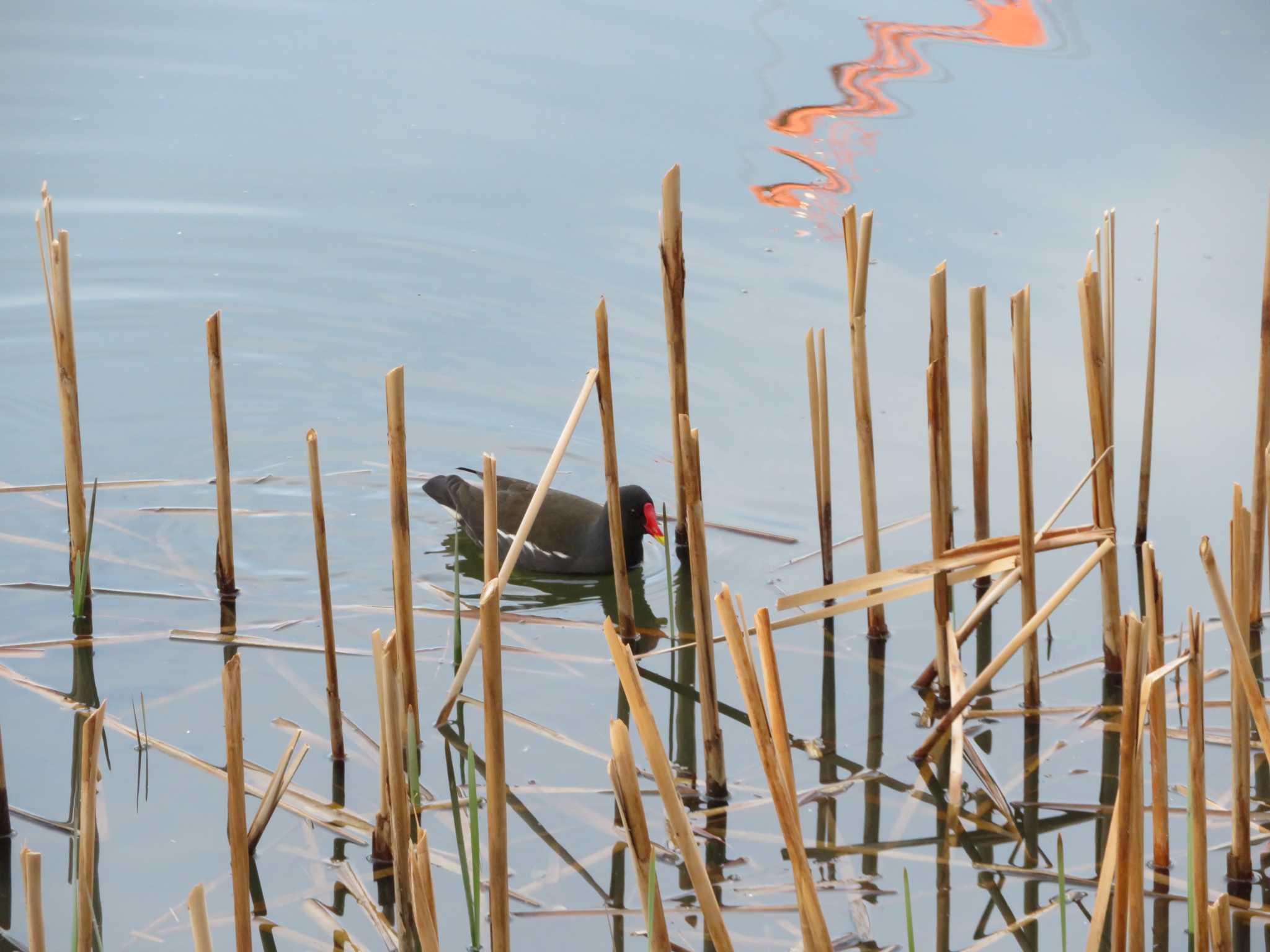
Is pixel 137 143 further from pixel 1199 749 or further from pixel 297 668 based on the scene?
pixel 1199 749

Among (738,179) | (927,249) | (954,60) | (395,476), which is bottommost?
(395,476)

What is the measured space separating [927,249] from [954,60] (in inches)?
95.5

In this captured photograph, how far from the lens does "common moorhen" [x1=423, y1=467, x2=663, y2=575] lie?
5.98 metres

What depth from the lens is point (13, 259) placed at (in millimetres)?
7812

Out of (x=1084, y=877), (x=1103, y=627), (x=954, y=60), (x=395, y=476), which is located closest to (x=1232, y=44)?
(x=954, y=60)

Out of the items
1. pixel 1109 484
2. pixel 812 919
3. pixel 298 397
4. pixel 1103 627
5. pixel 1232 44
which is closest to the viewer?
pixel 812 919

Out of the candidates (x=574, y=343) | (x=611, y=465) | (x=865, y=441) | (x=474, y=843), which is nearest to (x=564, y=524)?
(x=574, y=343)

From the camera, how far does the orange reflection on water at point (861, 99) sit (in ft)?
27.1

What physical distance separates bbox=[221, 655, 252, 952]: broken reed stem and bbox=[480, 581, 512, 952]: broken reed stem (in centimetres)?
39

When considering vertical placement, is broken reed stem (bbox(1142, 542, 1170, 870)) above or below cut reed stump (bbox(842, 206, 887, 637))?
below

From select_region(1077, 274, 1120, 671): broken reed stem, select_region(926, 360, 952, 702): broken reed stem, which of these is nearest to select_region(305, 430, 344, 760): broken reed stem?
select_region(926, 360, 952, 702): broken reed stem

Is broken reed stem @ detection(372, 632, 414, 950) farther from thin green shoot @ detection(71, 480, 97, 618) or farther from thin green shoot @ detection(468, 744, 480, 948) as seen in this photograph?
thin green shoot @ detection(71, 480, 97, 618)

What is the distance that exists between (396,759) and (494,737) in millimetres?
403

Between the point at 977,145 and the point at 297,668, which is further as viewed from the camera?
the point at 977,145
